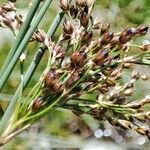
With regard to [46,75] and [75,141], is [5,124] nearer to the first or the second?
[46,75]

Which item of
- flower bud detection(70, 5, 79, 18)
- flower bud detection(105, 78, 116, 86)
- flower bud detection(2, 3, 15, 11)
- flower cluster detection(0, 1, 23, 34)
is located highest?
flower bud detection(70, 5, 79, 18)

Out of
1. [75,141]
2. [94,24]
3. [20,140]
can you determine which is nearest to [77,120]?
[75,141]

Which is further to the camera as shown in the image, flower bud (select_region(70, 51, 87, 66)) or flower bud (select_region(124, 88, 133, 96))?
flower bud (select_region(124, 88, 133, 96))

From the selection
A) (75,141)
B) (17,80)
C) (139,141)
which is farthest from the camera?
(139,141)

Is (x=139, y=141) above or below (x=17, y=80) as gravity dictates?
below

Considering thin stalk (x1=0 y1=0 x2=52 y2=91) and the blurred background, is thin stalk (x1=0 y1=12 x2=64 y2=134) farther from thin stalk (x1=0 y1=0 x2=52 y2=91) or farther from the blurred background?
the blurred background

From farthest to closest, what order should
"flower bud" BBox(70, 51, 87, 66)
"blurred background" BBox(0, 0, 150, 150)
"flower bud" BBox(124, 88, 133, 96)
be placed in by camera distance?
"blurred background" BBox(0, 0, 150, 150), "flower bud" BBox(124, 88, 133, 96), "flower bud" BBox(70, 51, 87, 66)

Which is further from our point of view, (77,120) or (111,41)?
(77,120)

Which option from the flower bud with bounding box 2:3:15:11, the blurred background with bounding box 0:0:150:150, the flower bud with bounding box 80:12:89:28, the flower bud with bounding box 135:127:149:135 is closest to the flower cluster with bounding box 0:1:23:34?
the flower bud with bounding box 2:3:15:11

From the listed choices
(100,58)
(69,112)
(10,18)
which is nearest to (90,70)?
(100,58)
